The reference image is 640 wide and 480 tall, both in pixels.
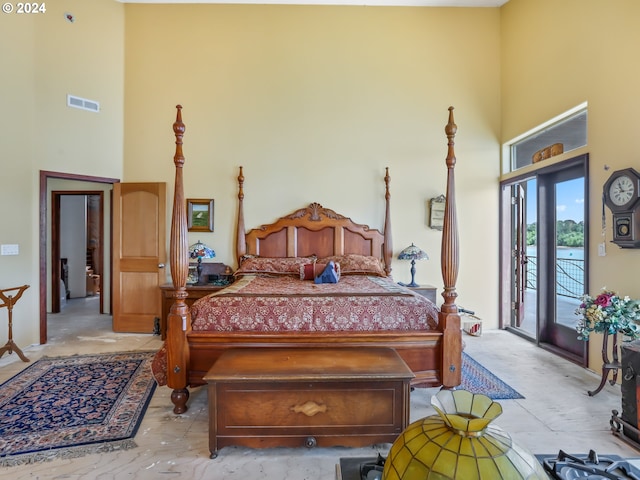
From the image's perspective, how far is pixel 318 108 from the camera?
4.62 meters

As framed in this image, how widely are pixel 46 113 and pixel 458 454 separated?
17.3 ft

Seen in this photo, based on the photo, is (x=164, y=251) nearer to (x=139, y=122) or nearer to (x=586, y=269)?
(x=139, y=122)

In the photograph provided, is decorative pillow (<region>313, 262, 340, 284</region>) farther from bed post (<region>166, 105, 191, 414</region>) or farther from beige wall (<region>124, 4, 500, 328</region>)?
bed post (<region>166, 105, 191, 414</region>)

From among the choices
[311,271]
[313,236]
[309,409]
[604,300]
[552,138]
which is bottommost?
[309,409]

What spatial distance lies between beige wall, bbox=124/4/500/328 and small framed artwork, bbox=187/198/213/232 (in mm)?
95

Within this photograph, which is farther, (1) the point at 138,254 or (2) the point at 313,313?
(1) the point at 138,254

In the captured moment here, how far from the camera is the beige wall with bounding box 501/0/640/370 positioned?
284 centimetres

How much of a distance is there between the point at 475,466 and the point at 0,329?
4.92 m

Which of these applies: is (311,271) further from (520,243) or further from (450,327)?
(520,243)

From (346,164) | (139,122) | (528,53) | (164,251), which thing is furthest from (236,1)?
(528,53)

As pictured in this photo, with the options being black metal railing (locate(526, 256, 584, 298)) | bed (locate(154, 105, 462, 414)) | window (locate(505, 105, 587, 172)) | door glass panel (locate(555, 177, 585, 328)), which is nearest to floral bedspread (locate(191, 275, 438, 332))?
bed (locate(154, 105, 462, 414))

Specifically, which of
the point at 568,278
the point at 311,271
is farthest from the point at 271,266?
the point at 568,278

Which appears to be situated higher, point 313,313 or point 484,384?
point 313,313

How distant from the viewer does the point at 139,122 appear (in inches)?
181
